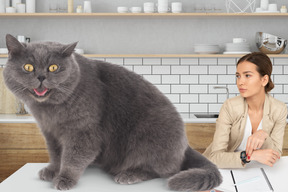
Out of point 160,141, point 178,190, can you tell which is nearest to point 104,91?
point 160,141

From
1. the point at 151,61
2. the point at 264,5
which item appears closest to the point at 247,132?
the point at 151,61

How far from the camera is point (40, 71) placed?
786mm

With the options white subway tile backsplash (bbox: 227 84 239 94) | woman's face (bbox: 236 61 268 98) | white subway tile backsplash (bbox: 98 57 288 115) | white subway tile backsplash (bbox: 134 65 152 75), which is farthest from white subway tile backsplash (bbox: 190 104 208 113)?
woman's face (bbox: 236 61 268 98)

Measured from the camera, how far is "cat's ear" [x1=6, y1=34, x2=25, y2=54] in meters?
0.78

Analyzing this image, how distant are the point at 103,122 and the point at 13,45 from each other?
297 millimetres

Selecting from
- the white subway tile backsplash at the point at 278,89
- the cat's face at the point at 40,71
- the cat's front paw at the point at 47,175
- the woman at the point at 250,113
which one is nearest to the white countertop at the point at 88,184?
the cat's front paw at the point at 47,175

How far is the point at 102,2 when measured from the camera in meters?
3.33

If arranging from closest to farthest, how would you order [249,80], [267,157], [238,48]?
1. [267,157]
2. [249,80]
3. [238,48]

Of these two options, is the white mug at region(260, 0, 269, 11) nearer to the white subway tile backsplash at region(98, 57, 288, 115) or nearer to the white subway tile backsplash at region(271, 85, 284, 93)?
the white subway tile backsplash at region(98, 57, 288, 115)

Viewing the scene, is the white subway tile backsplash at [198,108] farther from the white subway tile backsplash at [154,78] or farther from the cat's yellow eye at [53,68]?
the cat's yellow eye at [53,68]

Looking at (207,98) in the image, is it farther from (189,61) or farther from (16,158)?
(16,158)

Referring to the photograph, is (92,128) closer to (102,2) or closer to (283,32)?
(102,2)

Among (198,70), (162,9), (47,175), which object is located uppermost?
(162,9)

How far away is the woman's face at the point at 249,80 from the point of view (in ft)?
6.07
